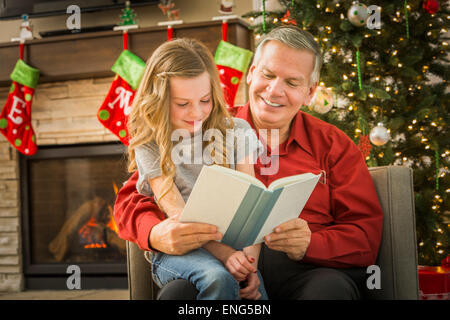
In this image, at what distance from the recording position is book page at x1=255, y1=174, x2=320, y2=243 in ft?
3.05

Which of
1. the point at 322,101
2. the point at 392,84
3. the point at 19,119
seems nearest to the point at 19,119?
the point at 19,119

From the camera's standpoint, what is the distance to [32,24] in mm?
2982

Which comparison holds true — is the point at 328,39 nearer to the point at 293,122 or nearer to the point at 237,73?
the point at 237,73

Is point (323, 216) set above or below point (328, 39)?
below

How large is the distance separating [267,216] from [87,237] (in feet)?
7.33

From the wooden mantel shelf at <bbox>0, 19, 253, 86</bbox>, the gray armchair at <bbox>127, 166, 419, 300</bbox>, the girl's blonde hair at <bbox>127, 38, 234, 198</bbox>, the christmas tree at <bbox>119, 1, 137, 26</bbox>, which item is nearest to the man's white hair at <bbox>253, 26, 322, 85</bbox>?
the girl's blonde hair at <bbox>127, 38, 234, 198</bbox>

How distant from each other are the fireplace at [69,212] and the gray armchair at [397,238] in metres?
1.89

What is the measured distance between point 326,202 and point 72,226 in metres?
2.13

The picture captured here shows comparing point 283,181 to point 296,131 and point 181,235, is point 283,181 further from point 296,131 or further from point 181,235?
point 296,131

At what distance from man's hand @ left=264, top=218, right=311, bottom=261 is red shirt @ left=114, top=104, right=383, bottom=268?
3 centimetres

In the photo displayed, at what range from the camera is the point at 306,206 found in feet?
4.10

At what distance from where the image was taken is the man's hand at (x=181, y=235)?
3.16 ft

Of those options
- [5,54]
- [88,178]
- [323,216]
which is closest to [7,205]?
[88,178]

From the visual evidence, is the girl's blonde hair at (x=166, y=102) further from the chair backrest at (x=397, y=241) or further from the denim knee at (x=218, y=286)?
the chair backrest at (x=397, y=241)
